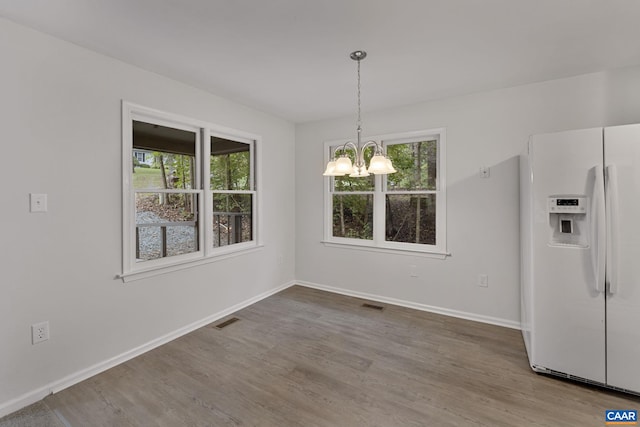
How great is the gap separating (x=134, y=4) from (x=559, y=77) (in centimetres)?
364

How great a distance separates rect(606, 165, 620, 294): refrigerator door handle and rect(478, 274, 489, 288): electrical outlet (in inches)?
48.5

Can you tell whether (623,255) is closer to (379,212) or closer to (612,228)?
(612,228)

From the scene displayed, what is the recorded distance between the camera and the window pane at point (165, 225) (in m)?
2.72

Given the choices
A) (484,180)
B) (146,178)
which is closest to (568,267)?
(484,180)

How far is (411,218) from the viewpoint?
373 centimetres

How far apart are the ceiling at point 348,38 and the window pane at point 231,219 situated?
1326 mm

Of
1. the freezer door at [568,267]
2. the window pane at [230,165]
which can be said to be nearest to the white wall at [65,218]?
the window pane at [230,165]

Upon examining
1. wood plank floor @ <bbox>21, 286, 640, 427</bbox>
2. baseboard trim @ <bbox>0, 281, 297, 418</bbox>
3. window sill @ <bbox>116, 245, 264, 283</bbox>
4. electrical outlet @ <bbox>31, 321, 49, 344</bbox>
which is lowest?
wood plank floor @ <bbox>21, 286, 640, 427</bbox>

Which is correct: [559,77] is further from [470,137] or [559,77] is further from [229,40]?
[229,40]

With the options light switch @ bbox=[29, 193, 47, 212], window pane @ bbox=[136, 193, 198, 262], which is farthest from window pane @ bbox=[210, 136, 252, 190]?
light switch @ bbox=[29, 193, 47, 212]

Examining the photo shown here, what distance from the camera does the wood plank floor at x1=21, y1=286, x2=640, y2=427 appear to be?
185 centimetres

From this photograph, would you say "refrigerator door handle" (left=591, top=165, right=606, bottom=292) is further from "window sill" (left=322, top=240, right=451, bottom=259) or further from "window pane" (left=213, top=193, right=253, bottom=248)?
"window pane" (left=213, top=193, right=253, bottom=248)

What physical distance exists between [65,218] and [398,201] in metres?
3.43

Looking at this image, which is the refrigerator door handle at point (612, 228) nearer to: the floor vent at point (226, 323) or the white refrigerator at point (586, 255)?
the white refrigerator at point (586, 255)
